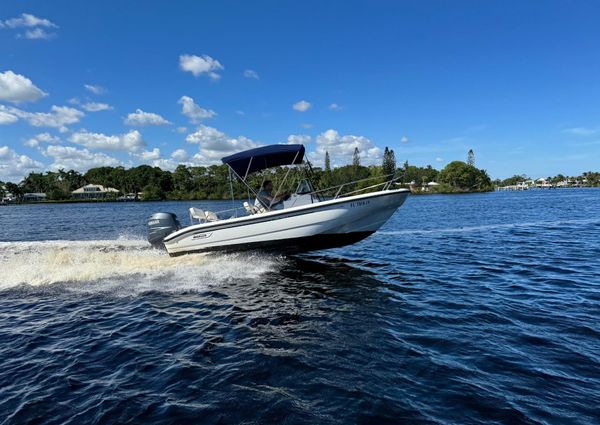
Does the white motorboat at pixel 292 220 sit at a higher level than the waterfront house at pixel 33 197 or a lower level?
lower

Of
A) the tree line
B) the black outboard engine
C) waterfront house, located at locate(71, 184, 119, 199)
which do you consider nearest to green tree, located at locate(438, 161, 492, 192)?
the tree line

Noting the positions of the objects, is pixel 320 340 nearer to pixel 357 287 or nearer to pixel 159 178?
pixel 357 287

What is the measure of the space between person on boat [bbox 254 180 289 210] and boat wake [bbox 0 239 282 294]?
1867 mm

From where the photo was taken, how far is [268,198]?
40.7 ft

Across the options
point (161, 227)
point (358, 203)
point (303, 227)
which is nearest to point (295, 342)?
point (303, 227)

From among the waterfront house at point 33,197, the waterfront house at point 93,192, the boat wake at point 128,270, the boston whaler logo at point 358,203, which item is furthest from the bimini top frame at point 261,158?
the waterfront house at point 33,197

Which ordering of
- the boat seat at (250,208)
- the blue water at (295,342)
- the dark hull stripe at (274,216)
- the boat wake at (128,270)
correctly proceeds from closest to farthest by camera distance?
the blue water at (295,342), the boat wake at (128,270), the dark hull stripe at (274,216), the boat seat at (250,208)

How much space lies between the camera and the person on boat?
39.9ft

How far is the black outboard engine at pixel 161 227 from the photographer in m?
13.7

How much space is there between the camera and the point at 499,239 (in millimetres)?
18984

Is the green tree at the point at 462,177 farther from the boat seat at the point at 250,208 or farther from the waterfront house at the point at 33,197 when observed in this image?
the waterfront house at the point at 33,197

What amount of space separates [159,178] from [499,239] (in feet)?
453

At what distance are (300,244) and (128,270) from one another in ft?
18.2

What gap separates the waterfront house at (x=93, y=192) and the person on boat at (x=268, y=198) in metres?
147
